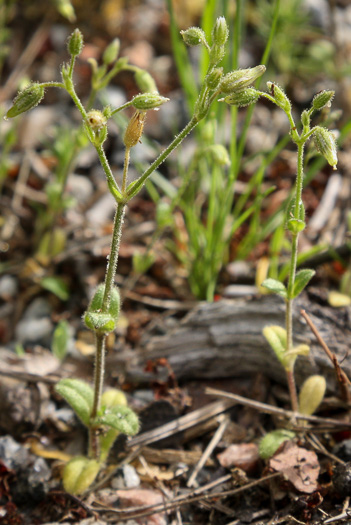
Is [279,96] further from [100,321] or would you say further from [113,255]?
[100,321]

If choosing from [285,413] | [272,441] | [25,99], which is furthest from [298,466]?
[25,99]

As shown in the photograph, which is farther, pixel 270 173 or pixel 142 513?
pixel 270 173

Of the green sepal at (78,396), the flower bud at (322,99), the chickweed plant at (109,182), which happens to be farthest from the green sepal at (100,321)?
the flower bud at (322,99)

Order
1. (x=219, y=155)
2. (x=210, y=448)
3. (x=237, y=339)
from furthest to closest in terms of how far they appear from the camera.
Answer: (x=237, y=339) → (x=219, y=155) → (x=210, y=448)

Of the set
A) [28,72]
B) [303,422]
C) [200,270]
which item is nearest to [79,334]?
[200,270]

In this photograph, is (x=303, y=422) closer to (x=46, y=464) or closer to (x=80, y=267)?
(x=46, y=464)
